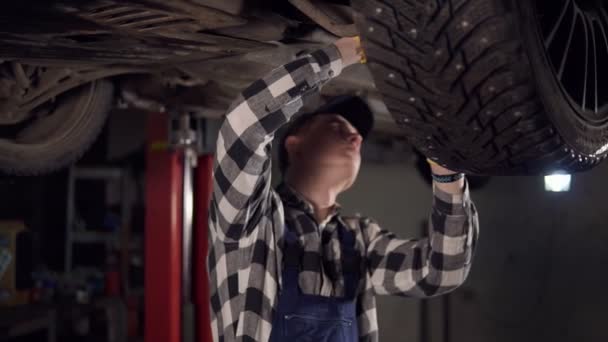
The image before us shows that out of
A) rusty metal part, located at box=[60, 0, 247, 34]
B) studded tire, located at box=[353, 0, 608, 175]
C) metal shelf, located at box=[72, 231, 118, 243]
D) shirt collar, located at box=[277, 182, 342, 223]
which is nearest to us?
studded tire, located at box=[353, 0, 608, 175]

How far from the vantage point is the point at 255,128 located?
2.80 ft

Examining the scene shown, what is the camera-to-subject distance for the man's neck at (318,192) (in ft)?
3.90

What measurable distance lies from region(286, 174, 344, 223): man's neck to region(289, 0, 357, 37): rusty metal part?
40 cm

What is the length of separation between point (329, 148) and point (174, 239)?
2.04 feet

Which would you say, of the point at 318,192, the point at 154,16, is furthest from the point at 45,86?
the point at 318,192

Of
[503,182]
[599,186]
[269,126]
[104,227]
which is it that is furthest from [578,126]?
[104,227]

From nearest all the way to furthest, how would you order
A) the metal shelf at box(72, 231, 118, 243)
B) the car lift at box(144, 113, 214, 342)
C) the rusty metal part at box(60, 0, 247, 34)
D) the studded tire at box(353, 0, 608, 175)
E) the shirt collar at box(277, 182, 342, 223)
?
the studded tire at box(353, 0, 608, 175), the rusty metal part at box(60, 0, 247, 34), the shirt collar at box(277, 182, 342, 223), the car lift at box(144, 113, 214, 342), the metal shelf at box(72, 231, 118, 243)

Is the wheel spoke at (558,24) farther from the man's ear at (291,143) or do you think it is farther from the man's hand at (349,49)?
the man's ear at (291,143)

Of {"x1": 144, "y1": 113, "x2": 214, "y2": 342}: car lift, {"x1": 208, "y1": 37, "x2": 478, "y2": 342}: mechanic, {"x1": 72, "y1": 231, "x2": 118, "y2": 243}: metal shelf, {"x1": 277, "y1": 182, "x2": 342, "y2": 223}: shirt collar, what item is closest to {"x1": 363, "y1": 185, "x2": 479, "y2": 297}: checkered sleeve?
{"x1": 208, "y1": 37, "x2": 478, "y2": 342}: mechanic

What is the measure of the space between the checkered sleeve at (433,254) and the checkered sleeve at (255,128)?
1.11 feet

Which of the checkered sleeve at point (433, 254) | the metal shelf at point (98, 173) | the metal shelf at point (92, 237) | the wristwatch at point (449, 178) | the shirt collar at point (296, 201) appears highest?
the metal shelf at point (98, 173)

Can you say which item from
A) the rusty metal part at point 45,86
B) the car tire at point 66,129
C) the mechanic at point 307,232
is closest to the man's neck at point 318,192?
the mechanic at point 307,232

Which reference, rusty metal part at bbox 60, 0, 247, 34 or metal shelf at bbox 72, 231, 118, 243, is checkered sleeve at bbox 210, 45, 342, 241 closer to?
rusty metal part at bbox 60, 0, 247, 34

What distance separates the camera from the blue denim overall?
998 mm
